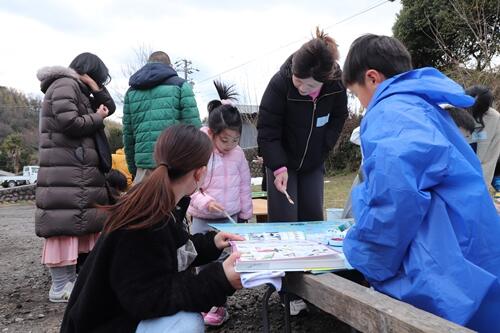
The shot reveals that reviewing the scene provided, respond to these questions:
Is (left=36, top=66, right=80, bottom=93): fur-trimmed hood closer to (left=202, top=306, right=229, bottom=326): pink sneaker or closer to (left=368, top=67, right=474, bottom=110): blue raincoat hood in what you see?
(left=202, top=306, right=229, bottom=326): pink sneaker

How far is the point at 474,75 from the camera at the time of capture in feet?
28.7

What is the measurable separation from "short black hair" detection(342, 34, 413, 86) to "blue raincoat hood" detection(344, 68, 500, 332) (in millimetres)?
263

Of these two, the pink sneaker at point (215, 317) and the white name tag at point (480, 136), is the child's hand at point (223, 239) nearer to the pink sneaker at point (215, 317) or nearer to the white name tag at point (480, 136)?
the pink sneaker at point (215, 317)

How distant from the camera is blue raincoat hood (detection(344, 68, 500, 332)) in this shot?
117cm

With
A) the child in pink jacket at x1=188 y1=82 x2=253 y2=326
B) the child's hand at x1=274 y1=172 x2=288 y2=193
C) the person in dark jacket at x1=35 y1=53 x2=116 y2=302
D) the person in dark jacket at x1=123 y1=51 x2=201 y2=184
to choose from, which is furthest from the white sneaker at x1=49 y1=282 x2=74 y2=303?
the child's hand at x1=274 y1=172 x2=288 y2=193

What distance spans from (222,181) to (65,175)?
108cm

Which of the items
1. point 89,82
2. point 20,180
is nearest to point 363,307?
point 89,82

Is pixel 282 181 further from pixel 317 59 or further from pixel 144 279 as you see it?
pixel 144 279

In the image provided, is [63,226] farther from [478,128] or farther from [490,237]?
[478,128]

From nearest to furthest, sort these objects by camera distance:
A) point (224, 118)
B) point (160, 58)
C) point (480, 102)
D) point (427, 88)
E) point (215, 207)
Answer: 1. point (427, 88)
2. point (215, 207)
3. point (224, 118)
4. point (160, 58)
5. point (480, 102)

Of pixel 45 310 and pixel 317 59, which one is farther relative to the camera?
pixel 45 310

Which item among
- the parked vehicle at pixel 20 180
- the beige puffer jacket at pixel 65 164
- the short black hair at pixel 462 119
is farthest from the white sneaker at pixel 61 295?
the parked vehicle at pixel 20 180

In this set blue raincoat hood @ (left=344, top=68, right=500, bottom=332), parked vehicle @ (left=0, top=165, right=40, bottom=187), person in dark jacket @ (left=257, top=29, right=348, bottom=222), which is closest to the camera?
blue raincoat hood @ (left=344, top=68, right=500, bottom=332)

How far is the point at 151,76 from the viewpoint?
3113mm
